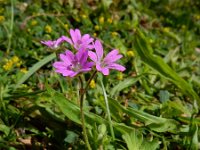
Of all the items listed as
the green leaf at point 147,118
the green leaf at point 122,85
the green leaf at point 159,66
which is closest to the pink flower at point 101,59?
the green leaf at point 147,118

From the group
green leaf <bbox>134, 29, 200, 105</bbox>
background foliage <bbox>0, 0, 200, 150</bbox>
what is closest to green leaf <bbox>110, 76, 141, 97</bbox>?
background foliage <bbox>0, 0, 200, 150</bbox>

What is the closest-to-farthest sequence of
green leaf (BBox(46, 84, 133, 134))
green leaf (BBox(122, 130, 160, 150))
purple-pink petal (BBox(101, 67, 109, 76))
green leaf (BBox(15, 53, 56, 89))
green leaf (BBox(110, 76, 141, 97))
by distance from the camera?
purple-pink petal (BBox(101, 67, 109, 76)) → green leaf (BBox(122, 130, 160, 150)) → green leaf (BBox(46, 84, 133, 134)) → green leaf (BBox(15, 53, 56, 89)) → green leaf (BBox(110, 76, 141, 97))

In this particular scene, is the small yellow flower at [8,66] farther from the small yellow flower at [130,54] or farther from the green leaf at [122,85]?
the small yellow flower at [130,54]

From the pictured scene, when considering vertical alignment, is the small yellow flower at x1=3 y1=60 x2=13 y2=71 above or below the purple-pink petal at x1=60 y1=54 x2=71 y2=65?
below

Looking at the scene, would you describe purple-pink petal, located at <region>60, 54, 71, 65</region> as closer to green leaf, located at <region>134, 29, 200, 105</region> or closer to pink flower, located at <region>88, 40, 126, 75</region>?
pink flower, located at <region>88, 40, 126, 75</region>

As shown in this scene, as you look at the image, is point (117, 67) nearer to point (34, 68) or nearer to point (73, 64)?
point (73, 64)

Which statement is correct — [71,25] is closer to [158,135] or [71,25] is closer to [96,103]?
[96,103]

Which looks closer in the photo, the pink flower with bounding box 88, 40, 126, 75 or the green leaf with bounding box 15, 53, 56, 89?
the pink flower with bounding box 88, 40, 126, 75
